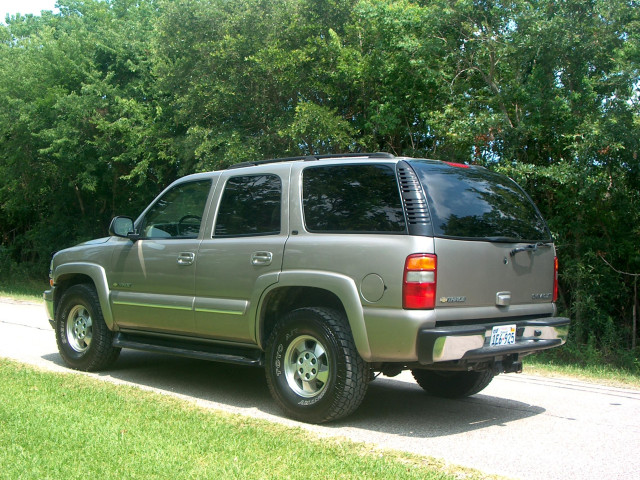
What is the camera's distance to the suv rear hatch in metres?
5.36

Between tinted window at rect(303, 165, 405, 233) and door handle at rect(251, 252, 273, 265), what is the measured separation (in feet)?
1.42

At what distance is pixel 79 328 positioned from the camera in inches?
A: 317

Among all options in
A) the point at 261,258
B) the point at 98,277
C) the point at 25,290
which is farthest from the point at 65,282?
the point at 25,290

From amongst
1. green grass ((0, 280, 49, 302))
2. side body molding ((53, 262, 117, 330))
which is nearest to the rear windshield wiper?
side body molding ((53, 262, 117, 330))

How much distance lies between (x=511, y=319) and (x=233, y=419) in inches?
95.2

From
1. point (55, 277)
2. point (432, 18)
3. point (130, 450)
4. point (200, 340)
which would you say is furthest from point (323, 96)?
point (130, 450)

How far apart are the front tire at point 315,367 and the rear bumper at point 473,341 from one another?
0.68m

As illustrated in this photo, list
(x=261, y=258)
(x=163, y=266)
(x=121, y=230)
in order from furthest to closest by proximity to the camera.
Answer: (x=121, y=230), (x=163, y=266), (x=261, y=258)

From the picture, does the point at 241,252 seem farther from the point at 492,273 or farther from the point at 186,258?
the point at 492,273

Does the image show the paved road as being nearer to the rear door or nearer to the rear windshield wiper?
the rear door

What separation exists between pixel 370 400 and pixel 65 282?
12.8 feet

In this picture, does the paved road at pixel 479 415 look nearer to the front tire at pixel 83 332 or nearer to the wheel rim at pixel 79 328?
the front tire at pixel 83 332

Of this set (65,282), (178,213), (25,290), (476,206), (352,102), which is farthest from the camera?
(25,290)

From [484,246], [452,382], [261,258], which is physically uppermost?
[484,246]
